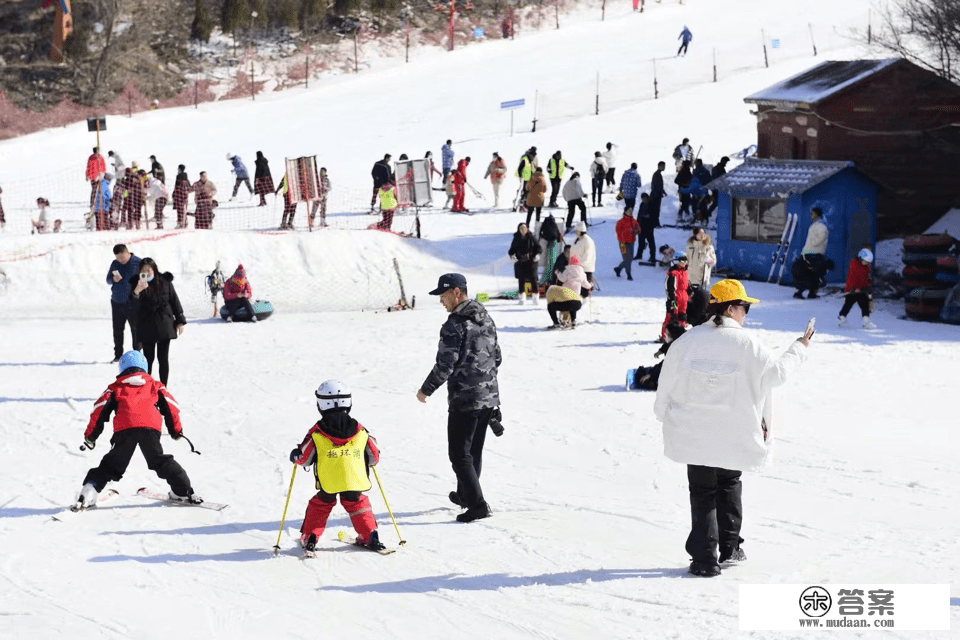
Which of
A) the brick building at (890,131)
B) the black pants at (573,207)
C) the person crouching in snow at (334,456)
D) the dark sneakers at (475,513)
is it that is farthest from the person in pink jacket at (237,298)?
the person crouching in snow at (334,456)

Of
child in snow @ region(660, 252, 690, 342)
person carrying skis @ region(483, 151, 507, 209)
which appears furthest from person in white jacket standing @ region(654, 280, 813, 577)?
person carrying skis @ region(483, 151, 507, 209)

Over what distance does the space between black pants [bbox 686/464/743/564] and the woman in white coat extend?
32.9 feet

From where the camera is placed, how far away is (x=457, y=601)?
24.5 feet

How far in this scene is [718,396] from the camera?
7.17 meters

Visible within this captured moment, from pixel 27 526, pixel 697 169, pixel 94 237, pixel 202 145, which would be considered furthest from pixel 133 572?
pixel 202 145

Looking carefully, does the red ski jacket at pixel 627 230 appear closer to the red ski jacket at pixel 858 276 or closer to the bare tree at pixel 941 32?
the red ski jacket at pixel 858 276

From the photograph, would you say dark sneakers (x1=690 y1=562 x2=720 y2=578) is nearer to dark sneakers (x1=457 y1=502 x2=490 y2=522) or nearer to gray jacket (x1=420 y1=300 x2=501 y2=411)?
gray jacket (x1=420 y1=300 x2=501 y2=411)

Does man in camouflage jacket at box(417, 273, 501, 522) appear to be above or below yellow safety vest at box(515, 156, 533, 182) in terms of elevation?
below

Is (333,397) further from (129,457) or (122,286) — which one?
(122,286)

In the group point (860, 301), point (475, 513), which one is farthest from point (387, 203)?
point (475, 513)

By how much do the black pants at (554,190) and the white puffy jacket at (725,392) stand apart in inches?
Result: 840

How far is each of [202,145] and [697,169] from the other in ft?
52.5

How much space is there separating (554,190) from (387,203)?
4234 mm

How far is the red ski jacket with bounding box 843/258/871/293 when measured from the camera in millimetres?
17875
